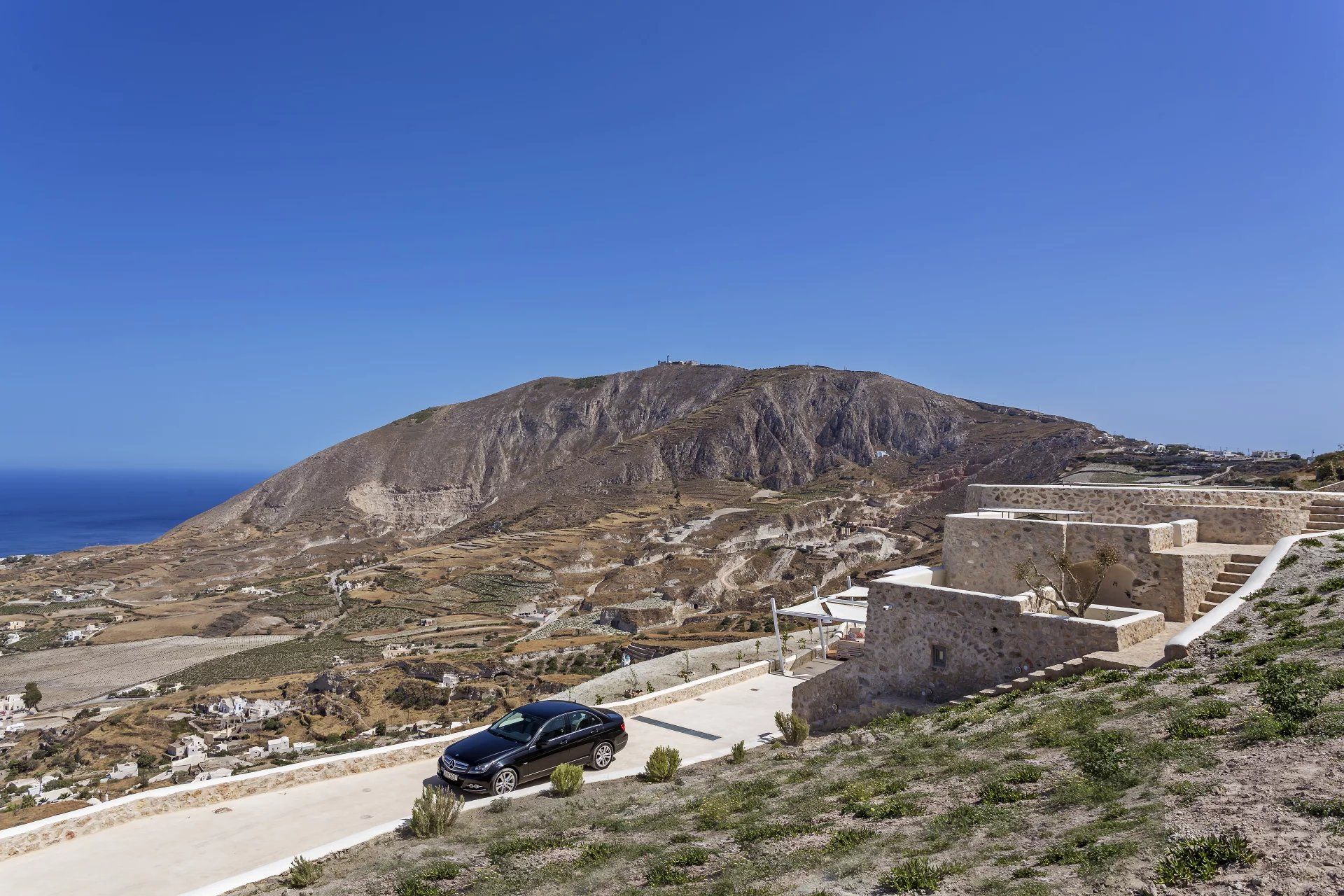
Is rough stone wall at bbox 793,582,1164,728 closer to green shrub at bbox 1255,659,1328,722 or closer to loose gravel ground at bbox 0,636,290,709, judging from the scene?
green shrub at bbox 1255,659,1328,722

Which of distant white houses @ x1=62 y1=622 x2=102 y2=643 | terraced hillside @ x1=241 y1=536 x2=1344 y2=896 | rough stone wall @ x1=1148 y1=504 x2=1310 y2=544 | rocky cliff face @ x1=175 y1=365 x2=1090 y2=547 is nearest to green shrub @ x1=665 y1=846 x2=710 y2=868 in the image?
terraced hillside @ x1=241 y1=536 x2=1344 y2=896

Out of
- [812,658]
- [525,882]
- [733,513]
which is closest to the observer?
[525,882]

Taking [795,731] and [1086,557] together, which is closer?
[795,731]

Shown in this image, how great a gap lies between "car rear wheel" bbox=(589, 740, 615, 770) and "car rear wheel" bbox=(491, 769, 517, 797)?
4.34 ft

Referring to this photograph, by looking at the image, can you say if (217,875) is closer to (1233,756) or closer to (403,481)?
(1233,756)

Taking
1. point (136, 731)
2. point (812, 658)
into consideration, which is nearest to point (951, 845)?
point (812, 658)

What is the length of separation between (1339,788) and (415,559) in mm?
87038

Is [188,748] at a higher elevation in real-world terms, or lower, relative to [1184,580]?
lower

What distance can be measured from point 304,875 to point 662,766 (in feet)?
13.4

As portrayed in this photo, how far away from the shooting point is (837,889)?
15.6 ft

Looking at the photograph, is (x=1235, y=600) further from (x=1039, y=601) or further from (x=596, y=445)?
(x=596, y=445)

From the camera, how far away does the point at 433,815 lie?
25.3ft

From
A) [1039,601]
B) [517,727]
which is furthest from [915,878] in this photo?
[1039,601]

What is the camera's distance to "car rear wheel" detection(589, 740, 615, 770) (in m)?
10.4
